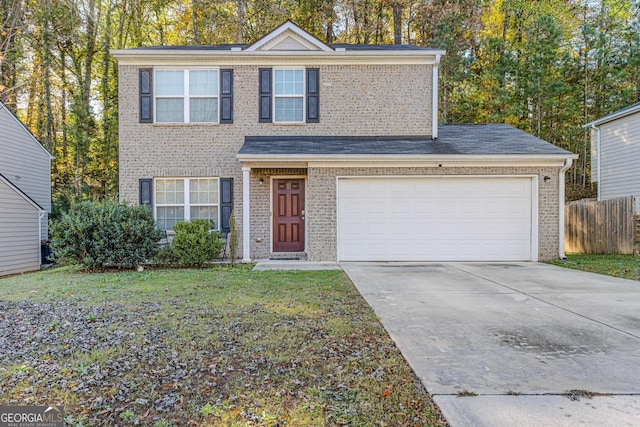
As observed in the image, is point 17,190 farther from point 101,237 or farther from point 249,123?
point 249,123

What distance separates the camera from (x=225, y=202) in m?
10.3

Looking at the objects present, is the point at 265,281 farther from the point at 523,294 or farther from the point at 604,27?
the point at 604,27

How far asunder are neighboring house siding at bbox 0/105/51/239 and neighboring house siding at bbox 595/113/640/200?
72.1 ft

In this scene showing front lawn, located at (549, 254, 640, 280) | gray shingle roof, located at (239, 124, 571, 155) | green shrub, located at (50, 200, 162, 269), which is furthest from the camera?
gray shingle roof, located at (239, 124, 571, 155)

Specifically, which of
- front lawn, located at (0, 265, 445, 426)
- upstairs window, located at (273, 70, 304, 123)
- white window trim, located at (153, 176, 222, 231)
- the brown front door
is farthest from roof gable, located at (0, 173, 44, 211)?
upstairs window, located at (273, 70, 304, 123)

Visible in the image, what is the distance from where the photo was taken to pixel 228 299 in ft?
17.3

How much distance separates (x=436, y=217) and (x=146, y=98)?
340 inches

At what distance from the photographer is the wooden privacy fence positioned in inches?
420

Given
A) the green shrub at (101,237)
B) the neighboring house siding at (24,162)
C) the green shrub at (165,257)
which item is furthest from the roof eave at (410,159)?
the neighboring house siding at (24,162)

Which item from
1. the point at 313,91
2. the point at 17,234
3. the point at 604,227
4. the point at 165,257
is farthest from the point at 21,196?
the point at 604,227

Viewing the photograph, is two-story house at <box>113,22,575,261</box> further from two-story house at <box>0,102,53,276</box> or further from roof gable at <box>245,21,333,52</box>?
two-story house at <box>0,102,53,276</box>

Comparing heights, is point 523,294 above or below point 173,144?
below

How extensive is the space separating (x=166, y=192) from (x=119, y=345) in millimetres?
7654

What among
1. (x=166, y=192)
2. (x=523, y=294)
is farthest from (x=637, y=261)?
(x=166, y=192)
